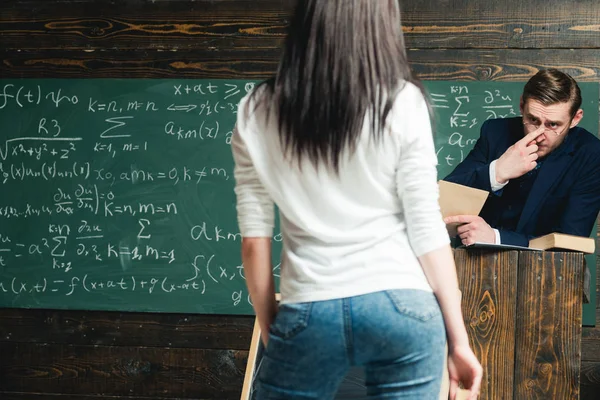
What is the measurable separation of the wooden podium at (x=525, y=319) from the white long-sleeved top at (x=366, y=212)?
3.60 feet

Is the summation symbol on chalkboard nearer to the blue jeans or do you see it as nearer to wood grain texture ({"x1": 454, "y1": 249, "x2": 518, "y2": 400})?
wood grain texture ({"x1": 454, "y1": 249, "x2": 518, "y2": 400})

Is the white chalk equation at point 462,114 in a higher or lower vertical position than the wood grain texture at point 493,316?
higher

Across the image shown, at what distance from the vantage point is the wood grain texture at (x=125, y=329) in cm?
334

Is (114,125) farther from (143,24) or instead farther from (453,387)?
(453,387)

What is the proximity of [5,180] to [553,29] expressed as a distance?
2679mm

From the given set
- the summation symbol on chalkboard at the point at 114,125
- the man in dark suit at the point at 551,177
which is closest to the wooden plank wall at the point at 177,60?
the summation symbol on chalkboard at the point at 114,125

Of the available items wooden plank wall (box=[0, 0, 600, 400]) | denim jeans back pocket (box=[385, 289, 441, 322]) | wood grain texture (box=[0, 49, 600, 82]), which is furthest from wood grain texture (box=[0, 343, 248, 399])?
denim jeans back pocket (box=[385, 289, 441, 322])

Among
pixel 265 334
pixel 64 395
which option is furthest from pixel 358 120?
pixel 64 395

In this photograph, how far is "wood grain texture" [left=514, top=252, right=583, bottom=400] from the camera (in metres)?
2.02

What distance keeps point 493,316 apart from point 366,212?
1186 millimetres

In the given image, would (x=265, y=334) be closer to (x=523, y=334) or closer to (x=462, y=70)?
(x=523, y=334)

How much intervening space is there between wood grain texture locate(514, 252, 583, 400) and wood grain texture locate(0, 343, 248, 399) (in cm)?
161

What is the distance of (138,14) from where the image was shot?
3453mm

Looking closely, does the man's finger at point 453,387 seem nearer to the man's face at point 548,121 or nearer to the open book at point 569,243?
the open book at point 569,243
